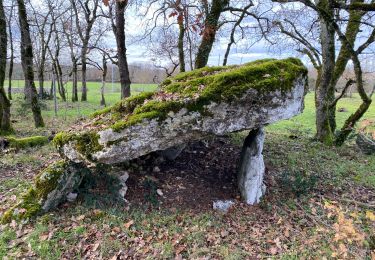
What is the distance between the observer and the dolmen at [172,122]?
4.91 metres

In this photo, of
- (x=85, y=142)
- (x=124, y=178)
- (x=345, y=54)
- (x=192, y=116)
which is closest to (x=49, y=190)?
(x=85, y=142)

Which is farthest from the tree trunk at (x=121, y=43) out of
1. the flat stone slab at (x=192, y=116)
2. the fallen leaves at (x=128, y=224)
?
the fallen leaves at (x=128, y=224)

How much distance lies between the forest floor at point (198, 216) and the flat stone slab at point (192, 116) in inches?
36.8

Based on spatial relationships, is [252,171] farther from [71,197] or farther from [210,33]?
[210,33]

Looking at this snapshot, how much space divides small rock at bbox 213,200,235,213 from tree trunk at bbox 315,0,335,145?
5745 mm

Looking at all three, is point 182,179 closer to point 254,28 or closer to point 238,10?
point 238,10

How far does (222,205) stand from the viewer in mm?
5480

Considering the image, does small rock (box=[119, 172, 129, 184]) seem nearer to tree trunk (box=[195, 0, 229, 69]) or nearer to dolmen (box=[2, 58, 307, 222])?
dolmen (box=[2, 58, 307, 222])

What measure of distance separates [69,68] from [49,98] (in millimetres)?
3834

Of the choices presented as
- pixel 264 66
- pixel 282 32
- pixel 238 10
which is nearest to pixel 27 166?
pixel 264 66

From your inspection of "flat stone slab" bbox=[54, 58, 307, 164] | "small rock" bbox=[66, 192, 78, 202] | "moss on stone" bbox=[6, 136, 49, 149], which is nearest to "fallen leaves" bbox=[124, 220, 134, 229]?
"flat stone slab" bbox=[54, 58, 307, 164]

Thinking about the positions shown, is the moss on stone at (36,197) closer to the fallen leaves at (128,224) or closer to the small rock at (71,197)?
the small rock at (71,197)

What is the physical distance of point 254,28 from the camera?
34.5ft

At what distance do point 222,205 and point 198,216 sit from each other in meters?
0.55
